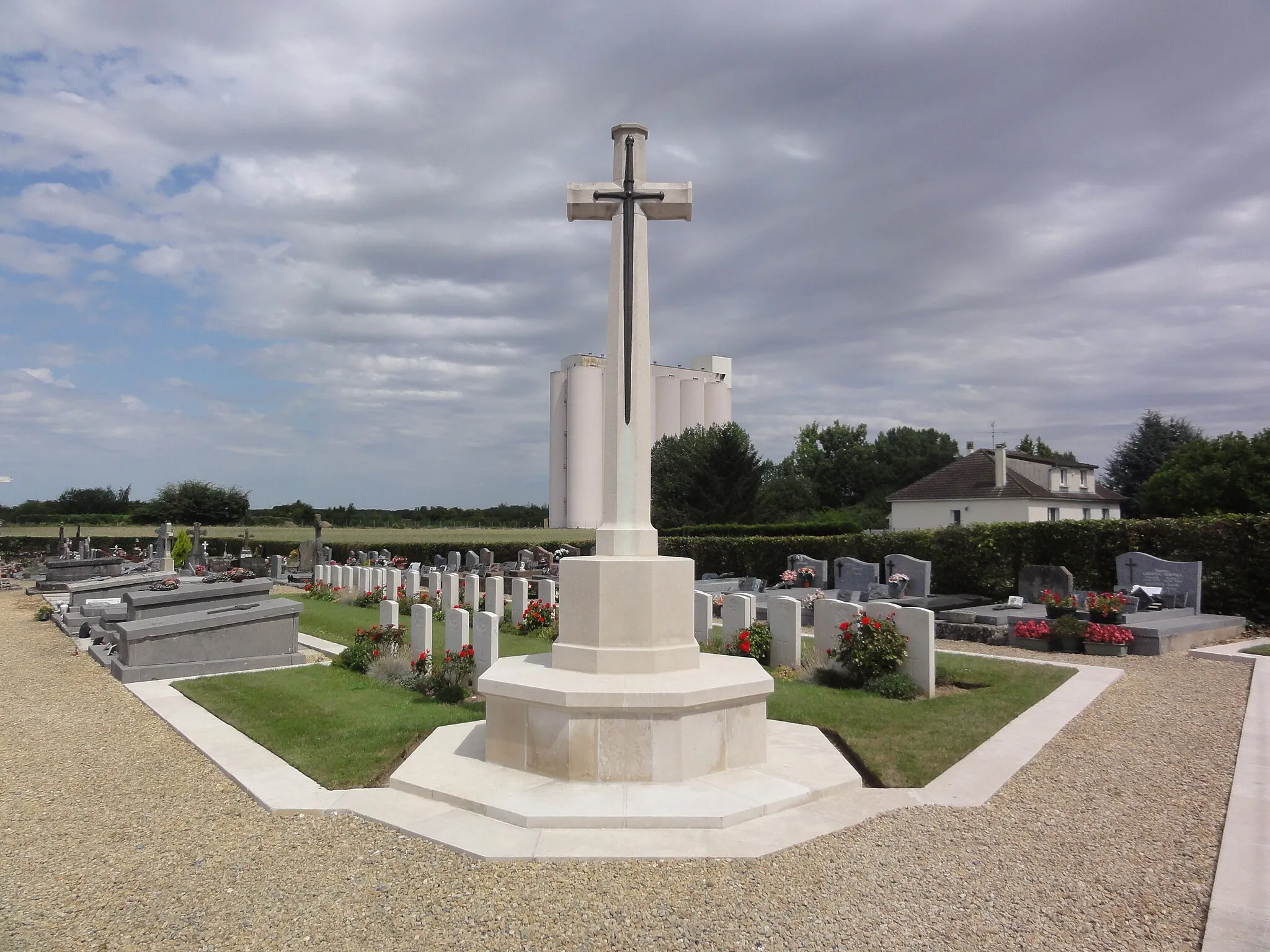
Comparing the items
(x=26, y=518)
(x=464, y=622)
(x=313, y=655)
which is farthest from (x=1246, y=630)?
(x=26, y=518)

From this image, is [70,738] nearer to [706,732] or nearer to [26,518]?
[706,732]

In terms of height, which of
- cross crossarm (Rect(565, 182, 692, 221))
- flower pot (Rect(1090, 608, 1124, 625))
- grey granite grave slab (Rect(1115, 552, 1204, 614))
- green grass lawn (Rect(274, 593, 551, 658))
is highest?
cross crossarm (Rect(565, 182, 692, 221))

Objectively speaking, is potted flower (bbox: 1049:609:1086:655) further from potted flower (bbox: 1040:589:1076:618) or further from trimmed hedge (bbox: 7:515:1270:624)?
trimmed hedge (bbox: 7:515:1270:624)

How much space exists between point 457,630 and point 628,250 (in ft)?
17.2

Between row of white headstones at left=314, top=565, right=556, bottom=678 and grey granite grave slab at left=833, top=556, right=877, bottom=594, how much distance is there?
21.8ft

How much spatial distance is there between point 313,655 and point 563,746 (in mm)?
8622

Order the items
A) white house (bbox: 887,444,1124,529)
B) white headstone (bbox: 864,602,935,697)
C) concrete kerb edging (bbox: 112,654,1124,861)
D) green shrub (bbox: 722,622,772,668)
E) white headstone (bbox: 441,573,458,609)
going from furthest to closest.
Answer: white house (bbox: 887,444,1124,529)
white headstone (bbox: 441,573,458,609)
green shrub (bbox: 722,622,772,668)
white headstone (bbox: 864,602,935,697)
concrete kerb edging (bbox: 112,654,1124,861)

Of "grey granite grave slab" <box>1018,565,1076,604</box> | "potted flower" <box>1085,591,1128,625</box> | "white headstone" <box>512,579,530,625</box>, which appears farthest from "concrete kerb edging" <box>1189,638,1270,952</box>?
"white headstone" <box>512,579,530,625</box>

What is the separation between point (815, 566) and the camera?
2066 cm

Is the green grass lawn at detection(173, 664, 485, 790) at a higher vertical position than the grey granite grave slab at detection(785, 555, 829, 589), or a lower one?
lower

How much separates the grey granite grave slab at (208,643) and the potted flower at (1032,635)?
37.2 feet

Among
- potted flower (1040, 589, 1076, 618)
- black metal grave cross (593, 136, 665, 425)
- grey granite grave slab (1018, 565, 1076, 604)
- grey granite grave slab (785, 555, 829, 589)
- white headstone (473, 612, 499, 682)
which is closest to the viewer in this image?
black metal grave cross (593, 136, 665, 425)

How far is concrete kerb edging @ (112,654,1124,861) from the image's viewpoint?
445 cm

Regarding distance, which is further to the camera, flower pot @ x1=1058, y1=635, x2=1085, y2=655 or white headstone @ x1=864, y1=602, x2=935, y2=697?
flower pot @ x1=1058, y1=635, x2=1085, y2=655
